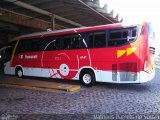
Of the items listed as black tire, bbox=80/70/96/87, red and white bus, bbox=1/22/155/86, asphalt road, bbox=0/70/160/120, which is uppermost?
red and white bus, bbox=1/22/155/86

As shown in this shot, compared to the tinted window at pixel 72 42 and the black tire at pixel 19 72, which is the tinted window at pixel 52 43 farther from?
the black tire at pixel 19 72

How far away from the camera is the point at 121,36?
10.9 metres

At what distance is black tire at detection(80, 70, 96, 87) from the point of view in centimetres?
1202

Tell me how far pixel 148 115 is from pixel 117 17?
13.7 m

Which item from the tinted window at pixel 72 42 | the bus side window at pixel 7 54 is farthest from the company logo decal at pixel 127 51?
the bus side window at pixel 7 54

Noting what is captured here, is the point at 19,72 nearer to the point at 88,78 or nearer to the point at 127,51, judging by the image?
the point at 88,78

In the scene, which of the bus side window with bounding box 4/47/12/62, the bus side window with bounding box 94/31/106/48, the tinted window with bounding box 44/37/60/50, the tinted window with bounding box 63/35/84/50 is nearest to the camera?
the bus side window with bounding box 94/31/106/48

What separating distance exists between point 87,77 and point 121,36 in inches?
112

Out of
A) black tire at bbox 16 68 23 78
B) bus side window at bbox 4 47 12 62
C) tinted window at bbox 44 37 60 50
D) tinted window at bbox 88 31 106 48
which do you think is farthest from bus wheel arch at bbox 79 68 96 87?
bus side window at bbox 4 47 12 62

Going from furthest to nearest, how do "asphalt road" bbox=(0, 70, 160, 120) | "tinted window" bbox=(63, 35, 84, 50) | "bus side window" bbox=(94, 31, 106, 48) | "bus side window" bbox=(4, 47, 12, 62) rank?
"bus side window" bbox=(4, 47, 12, 62) → "tinted window" bbox=(63, 35, 84, 50) → "bus side window" bbox=(94, 31, 106, 48) → "asphalt road" bbox=(0, 70, 160, 120)

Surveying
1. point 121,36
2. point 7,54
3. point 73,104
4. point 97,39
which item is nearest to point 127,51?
point 121,36

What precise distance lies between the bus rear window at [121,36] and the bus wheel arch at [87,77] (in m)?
1.84

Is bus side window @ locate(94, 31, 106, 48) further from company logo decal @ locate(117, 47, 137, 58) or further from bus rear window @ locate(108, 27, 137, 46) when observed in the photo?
company logo decal @ locate(117, 47, 137, 58)

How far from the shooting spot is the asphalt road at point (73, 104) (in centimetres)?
706
